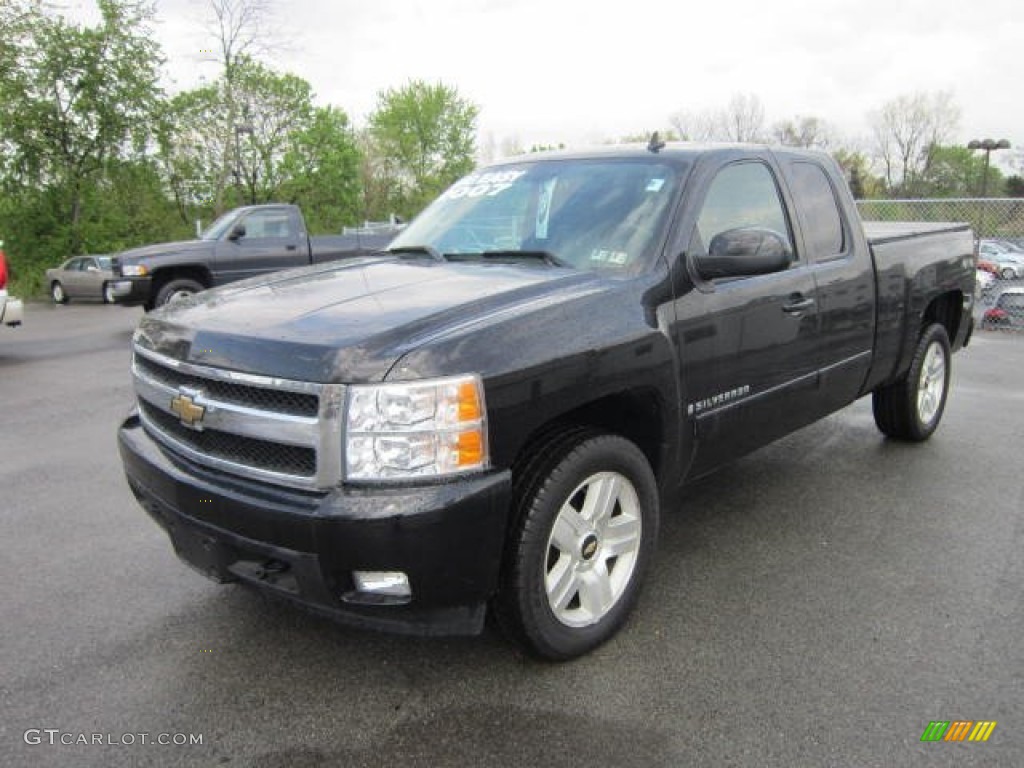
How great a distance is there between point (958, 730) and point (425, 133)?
209 ft

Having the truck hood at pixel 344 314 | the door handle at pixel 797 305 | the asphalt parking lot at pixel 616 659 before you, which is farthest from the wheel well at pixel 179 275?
the door handle at pixel 797 305

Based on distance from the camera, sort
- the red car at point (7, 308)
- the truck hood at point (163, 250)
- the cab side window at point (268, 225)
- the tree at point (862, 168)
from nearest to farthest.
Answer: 1. the red car at point (7, 308)
2. the truck hood at point (163, 250)
3. the cab side window at point (268, 225)
4. the tree at point (862, 168)

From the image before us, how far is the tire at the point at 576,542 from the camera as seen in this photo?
2629mm

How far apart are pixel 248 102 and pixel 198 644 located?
134 ft

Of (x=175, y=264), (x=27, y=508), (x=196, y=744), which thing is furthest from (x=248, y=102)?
(x=196, y=744)

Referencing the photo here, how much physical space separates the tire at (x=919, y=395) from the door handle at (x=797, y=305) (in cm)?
175

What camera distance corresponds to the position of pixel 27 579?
364 centimetres

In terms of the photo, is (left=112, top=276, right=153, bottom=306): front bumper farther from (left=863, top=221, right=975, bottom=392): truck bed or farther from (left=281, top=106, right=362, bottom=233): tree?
(left=281, top=106, right=362, bottom=233): tree

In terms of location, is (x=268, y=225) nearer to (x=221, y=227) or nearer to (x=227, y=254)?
(x=221, y=227)

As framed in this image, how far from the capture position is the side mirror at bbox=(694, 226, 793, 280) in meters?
3.19

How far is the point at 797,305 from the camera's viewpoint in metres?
3.78

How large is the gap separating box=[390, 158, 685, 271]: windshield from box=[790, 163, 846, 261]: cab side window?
101 centimetres

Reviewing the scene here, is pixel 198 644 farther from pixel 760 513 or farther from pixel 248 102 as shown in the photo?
pixel 248 102

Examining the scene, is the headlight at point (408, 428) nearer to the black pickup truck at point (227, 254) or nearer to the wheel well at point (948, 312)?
the wheel well at point (948, 312)
